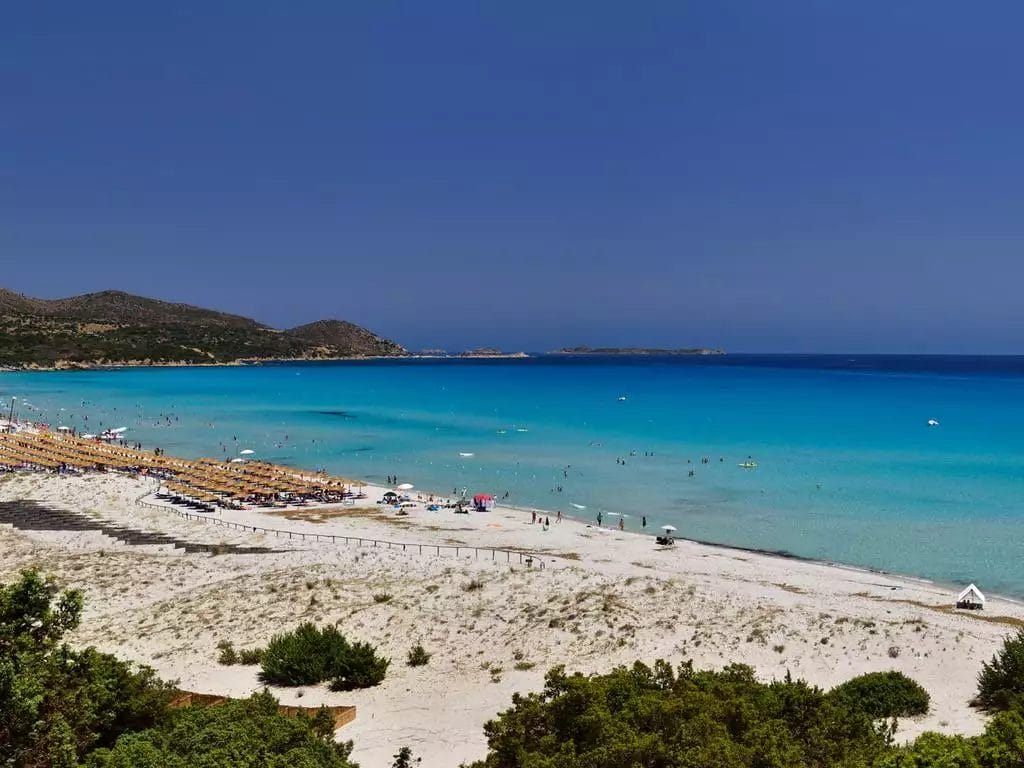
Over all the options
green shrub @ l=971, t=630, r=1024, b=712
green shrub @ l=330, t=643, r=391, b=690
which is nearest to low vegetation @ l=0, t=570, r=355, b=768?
green shrub @ l=330, t=643, r=391, b=690

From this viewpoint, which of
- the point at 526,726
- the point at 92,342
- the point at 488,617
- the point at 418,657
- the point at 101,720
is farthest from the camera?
the point at 92,342

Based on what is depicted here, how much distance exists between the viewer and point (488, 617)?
703 inches

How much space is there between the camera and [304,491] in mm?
36969

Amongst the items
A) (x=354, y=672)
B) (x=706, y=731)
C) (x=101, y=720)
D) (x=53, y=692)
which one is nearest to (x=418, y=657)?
(x=354, y=672)

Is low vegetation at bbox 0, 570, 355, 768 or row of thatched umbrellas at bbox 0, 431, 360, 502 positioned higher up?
low vegetation at bbox 0, 570, 355, 768

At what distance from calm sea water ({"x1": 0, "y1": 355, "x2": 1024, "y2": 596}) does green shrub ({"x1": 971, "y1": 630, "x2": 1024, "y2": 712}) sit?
36.4 feet

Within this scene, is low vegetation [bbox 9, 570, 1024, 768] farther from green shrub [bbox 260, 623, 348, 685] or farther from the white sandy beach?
green shrub [bbox 260, 623, 348, 685]

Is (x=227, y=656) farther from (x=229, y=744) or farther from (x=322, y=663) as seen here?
(x=229, y=744)

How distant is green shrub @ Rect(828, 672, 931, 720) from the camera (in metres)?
12.3

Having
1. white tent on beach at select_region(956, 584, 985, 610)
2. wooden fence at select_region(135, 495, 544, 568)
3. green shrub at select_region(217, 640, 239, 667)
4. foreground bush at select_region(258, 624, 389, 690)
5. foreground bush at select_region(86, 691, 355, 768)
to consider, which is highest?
foreground bush at select_region(86, 691, 355, 768)

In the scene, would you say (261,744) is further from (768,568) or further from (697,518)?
(697,518)

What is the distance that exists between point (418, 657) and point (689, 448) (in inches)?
1690

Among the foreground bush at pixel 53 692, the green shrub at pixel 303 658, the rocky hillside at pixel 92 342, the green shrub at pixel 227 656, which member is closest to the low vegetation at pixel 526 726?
the foreground bush at pixel 53 692

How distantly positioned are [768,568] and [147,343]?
173 meters
